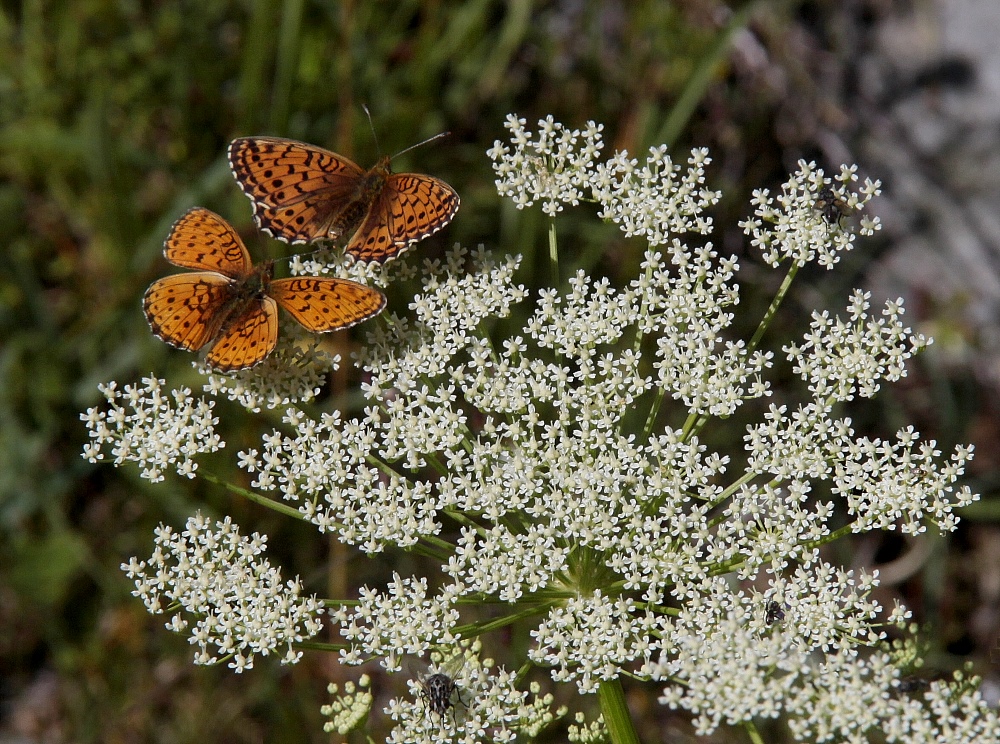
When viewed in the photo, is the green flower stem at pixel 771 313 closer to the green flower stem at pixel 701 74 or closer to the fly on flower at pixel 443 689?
the fly on flower at pixel 443 689

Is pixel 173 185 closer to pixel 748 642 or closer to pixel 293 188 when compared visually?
pixel 293 188

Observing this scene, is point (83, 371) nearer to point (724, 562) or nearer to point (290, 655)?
point (290, 655)

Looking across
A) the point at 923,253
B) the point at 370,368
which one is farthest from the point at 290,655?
the point at 923,253

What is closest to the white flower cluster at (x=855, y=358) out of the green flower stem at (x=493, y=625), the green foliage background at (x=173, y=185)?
the green flower stem at (x=493, y=625)

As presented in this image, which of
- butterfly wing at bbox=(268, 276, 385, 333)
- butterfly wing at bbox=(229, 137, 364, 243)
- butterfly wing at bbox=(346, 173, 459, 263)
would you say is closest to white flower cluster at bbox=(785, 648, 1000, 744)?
butterfly wing at bbox=(268, 276, 385, 333)

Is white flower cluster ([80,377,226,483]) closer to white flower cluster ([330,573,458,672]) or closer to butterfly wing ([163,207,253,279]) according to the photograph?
butterfly wing ([163,207,253,279])
